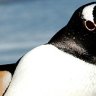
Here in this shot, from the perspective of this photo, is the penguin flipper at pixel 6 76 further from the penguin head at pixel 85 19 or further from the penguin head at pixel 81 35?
the penguin head at pixel 85 19

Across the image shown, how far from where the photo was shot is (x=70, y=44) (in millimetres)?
4211

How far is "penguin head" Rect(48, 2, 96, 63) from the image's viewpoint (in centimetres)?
416

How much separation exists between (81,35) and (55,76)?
30cm

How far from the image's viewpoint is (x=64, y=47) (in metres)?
4.20

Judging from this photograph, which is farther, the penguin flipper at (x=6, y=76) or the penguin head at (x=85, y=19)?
the penguin flipper at (x=6, y=76)

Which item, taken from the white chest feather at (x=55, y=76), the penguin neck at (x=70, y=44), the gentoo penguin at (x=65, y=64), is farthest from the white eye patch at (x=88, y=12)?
the white chest feather at (x=55, y=76)

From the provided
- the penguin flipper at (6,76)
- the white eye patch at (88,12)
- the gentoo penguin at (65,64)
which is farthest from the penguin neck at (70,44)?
the penguin flipper at (6,76)

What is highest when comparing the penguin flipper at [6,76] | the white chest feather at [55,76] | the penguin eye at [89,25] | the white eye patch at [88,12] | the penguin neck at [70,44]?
the white eye patch at [88,12]

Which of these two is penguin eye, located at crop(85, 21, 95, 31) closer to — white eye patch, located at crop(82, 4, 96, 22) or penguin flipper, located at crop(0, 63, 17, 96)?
white eye patch, located at crop(82, 4, 96, 22)

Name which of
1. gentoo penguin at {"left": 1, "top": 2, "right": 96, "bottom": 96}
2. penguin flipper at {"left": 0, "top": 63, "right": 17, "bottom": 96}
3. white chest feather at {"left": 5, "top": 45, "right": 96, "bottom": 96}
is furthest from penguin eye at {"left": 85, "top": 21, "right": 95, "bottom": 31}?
penguin flipper at {"left": 0, "top": 63, "right": 17, "bottom": 96}

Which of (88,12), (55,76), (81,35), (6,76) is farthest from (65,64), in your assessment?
(6,76)

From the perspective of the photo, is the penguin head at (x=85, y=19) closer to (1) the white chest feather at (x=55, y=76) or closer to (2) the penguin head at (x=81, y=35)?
(2) the penguin head at (x=81, y=35)

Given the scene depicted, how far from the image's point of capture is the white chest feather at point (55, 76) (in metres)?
4.10

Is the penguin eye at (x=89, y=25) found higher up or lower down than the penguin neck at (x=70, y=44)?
higher up
